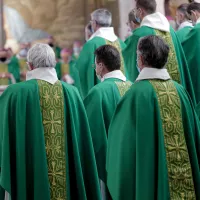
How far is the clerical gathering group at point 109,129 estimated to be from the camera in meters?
4.57

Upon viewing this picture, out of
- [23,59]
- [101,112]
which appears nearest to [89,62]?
[101,112]

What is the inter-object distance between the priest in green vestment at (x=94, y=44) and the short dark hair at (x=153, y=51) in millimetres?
3043

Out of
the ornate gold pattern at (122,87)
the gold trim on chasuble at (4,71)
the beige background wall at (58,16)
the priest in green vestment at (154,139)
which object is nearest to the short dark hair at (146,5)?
the ornate gold pattern at (122,87)

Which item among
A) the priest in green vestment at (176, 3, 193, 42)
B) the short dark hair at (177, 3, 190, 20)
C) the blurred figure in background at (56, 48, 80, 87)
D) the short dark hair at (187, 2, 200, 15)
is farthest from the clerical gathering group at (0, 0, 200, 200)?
the blurred figure in background at (56, 48, 80, 87)

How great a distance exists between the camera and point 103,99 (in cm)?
590

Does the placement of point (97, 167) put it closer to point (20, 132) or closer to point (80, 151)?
point (80, 151)

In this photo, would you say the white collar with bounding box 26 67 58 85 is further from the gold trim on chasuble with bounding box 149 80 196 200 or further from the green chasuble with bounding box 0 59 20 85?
the green chasuble with bounding box 0 59 20 85

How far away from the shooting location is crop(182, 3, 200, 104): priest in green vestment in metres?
7.39

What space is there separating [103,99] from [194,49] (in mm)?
1922

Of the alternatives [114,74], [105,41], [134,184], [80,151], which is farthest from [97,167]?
[105,41]

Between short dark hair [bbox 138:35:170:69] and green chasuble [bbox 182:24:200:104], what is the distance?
2762 millimetres

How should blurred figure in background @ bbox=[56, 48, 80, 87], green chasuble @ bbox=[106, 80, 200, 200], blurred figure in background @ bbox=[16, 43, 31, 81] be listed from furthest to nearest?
blurred figure in background @ bbox=[56, 48, 80, 87] < blurred figure in background @ bbox=[16, 43, 31, 81] < green chasuble @ bbox=[106, 80, 200, 200]

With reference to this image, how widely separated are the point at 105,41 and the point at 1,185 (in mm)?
3192

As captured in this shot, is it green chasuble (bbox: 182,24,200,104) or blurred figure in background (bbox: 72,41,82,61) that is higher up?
blurred figure in background (bbox: 72,41,82,61)
